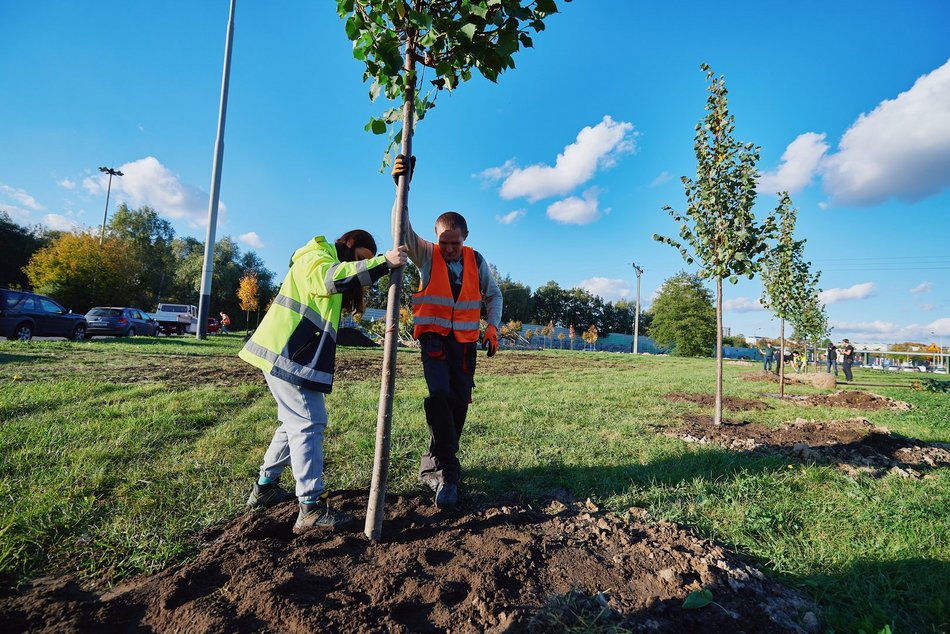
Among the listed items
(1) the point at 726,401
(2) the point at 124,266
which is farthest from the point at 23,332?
(2) the point at 124,266

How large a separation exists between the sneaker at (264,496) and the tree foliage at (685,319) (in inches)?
2298

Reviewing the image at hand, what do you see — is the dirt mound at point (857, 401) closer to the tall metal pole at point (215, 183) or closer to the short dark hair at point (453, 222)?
the short dark hair at point (453, 222)

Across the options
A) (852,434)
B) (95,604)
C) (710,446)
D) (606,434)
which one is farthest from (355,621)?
(852,434)

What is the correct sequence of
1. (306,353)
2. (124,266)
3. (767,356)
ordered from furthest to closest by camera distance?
1. (124,266)
2. (767,356)
3. (306,353)

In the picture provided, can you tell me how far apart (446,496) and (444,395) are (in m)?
0.69

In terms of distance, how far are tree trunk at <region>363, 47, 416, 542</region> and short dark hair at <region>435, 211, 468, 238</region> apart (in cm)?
72

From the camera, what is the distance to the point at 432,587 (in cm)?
190

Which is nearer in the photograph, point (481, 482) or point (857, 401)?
point (481, 482)

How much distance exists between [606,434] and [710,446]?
1.13m

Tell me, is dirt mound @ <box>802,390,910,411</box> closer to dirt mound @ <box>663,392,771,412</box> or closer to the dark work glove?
dirt mound @ <box>663,392,771,412</box>

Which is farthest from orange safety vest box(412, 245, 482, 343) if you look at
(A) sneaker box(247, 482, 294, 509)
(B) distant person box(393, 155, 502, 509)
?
(A) sneaker box(247, 482, 294, 509)

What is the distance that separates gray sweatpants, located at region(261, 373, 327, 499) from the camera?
100.0 inches

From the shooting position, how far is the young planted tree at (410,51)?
2229mm

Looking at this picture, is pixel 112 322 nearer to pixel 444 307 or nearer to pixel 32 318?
pixel 32 318
